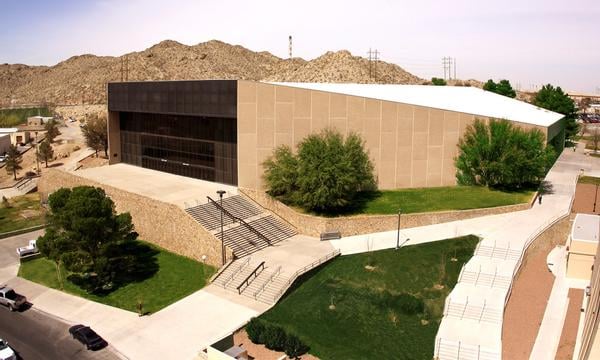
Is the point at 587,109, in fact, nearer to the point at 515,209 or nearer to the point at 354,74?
the point at 354,74

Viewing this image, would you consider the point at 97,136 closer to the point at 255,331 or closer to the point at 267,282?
the point at 267,282

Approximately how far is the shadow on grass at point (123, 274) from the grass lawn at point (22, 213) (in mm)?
14375

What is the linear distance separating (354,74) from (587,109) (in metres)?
109

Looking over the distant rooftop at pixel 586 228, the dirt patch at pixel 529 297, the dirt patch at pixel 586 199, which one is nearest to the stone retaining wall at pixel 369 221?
the dirt patch at pixel 529 297

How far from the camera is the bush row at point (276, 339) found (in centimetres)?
2273

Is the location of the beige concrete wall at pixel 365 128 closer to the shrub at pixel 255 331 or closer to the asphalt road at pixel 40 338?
the shrub at pixel 255 331

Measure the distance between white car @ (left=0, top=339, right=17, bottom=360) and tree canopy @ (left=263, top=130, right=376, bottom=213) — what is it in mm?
20383

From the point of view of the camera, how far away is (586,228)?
32938 mm

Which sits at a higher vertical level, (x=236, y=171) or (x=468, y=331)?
(x=236, y=171)

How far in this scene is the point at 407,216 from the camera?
35906mm

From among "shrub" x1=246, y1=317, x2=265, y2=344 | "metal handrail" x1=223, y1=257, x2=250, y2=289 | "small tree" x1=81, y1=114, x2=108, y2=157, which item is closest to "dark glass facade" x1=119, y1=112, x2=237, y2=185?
"small tree" x1=81, y1=114, x2=108, y2=157

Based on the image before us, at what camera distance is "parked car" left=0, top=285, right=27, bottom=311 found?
28.5 m

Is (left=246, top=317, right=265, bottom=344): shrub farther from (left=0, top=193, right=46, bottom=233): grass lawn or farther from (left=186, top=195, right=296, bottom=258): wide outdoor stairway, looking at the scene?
(left=0, top=193, right=46, bottom=233): grass lawn

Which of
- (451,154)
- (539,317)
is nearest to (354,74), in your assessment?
(451,154)
